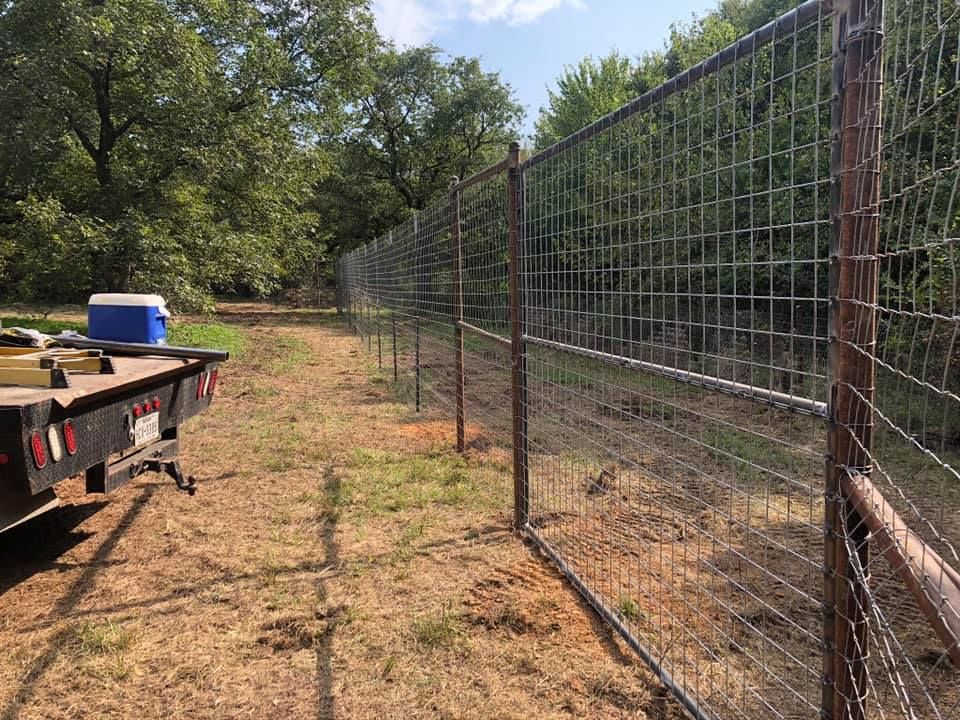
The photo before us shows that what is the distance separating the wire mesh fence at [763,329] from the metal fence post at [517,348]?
0.02 m

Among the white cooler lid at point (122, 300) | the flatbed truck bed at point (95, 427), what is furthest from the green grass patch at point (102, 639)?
the white cooler lid at point (122, 300)

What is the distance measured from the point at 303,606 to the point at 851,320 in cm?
255

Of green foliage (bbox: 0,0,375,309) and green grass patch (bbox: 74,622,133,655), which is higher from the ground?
green foliage (bbox: 0,0,375,309)

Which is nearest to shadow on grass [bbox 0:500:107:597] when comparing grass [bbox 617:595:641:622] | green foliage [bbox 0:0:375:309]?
grass [bbox 617:595:641:622]

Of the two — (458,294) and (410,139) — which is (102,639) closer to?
(458,294)

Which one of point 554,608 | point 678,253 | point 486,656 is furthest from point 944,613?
point 554,608

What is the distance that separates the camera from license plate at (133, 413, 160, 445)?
11.4 ft

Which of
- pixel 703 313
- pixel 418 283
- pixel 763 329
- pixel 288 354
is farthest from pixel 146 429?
A: pixel 288 354

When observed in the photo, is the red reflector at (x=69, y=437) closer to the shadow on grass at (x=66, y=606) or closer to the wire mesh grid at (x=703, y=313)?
the shadow on grass at (x=66, y=606)

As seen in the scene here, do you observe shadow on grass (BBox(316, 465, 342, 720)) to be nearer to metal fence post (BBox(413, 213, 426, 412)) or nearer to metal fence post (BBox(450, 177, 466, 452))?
metal fence post (BBox(450, 177, 466, 452))

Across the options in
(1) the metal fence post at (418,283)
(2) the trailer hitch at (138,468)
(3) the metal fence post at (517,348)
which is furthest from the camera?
(1) the metal fence post at (418,283)

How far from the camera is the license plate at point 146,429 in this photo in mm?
3487

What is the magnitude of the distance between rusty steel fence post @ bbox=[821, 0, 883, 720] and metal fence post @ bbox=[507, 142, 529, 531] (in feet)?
7.22

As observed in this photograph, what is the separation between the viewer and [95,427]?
121 inches
